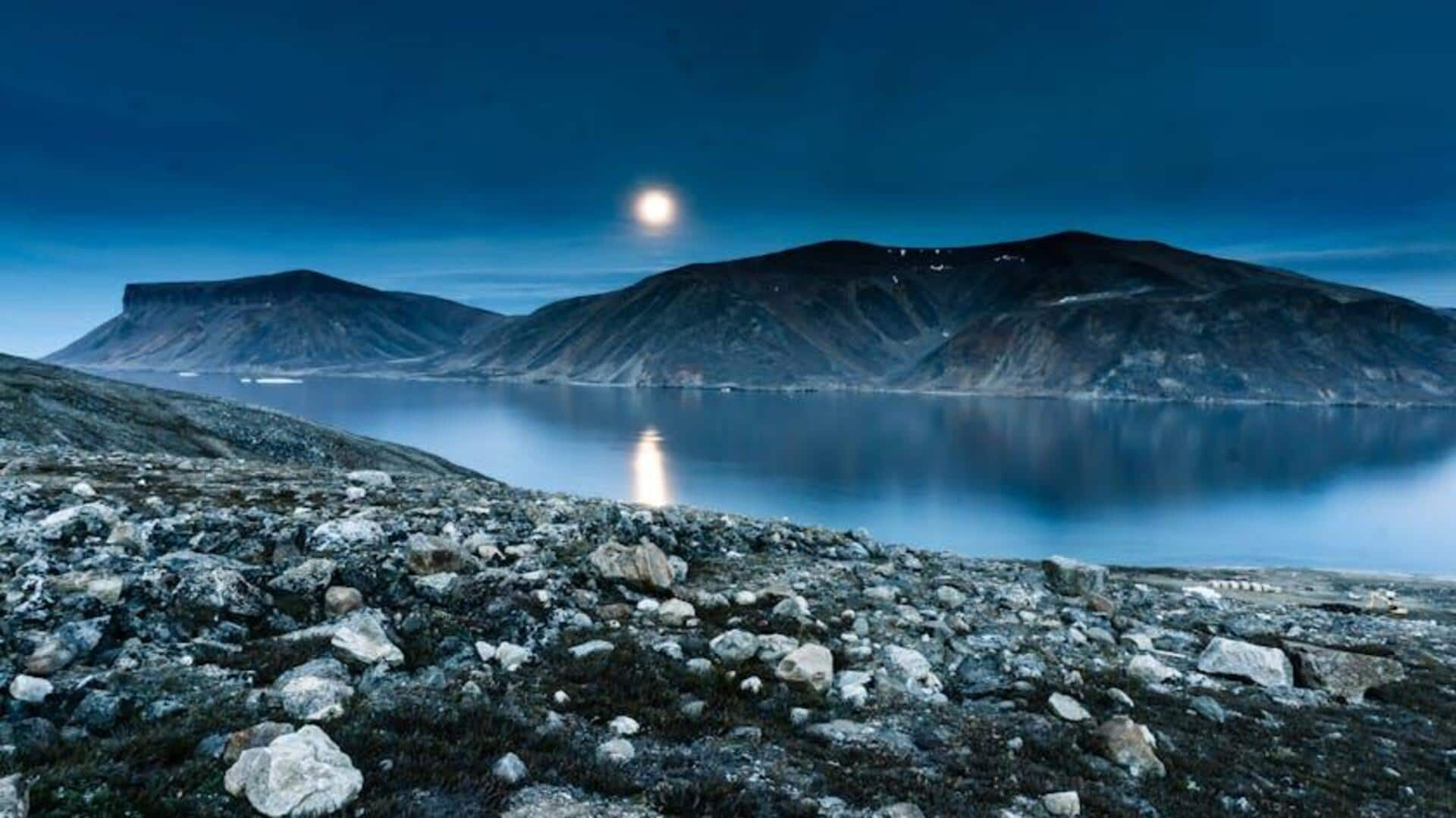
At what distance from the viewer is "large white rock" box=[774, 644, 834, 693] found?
10.8 m

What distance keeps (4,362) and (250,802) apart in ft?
212

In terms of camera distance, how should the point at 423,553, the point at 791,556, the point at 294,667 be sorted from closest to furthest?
the point at 294,667
the point at 423,553
the point at 791,556

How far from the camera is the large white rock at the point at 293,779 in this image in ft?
19.8

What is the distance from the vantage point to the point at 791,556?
1920cm

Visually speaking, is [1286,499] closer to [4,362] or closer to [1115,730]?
[1115,730]

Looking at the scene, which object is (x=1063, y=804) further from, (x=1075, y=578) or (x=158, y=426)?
(x=158, y=426)

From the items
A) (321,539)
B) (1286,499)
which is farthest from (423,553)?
(1286,499)

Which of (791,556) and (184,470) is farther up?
(184,470)

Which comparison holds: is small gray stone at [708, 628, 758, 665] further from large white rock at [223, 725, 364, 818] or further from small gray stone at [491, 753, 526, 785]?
large white rock at [223, 725, 364, 818]

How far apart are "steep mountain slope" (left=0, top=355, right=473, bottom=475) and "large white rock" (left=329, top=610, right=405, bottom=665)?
34170 millimetres

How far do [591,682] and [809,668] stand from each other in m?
3.09

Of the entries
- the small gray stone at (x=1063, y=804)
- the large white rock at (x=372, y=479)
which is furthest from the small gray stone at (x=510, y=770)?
the large white rock at (x=372, y=479)

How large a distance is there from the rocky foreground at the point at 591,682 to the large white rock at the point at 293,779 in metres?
0.02

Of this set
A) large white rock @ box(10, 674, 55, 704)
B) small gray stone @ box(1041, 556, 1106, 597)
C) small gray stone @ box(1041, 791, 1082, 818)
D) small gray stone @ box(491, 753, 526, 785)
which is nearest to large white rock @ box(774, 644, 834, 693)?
small gray stone @ box(1041, 791, 1082, 818)
